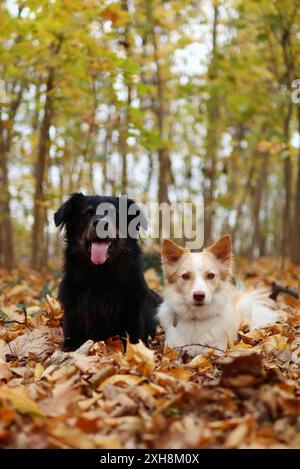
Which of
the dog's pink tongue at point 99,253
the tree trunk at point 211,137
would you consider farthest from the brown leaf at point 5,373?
the tree trunk at point 211,137

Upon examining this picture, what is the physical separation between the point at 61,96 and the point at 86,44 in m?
1.08

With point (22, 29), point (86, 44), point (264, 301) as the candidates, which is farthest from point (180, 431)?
point (86, 44)

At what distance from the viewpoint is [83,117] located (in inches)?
366

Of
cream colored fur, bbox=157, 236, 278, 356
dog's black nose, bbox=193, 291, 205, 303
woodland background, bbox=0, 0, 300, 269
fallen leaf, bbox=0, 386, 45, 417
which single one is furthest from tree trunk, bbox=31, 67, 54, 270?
fallen leaf, bbox=0, 386, 45, 417

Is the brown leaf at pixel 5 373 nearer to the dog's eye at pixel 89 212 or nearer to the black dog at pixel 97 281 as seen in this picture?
the black dog at pixel 97 281

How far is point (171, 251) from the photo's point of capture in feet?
13.9

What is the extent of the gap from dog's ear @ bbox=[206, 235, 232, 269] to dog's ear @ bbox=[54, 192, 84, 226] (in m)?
1.16

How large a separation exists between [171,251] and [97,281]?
0.65 metres

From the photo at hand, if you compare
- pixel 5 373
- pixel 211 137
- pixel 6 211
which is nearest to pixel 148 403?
pixel 5 373

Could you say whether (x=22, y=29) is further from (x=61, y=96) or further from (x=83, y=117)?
(x=83, y=117)

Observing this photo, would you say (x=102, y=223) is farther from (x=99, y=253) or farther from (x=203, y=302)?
(x=203, y=302)

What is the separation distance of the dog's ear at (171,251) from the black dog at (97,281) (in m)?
0.25

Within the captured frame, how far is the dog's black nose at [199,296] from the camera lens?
12.8 ft

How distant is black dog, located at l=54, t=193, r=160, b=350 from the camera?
13.6ft
